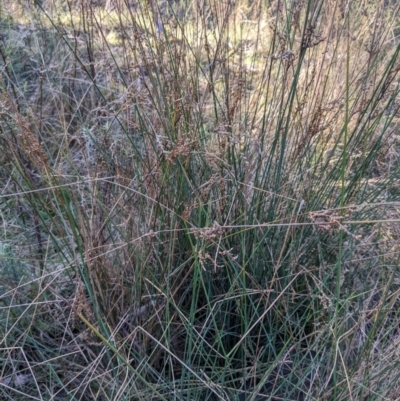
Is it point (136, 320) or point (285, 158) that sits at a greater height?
point (285, 158)

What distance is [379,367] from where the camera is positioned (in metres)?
1.39

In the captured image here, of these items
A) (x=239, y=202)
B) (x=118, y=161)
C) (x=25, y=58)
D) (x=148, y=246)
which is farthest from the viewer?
(x=25, y=58)

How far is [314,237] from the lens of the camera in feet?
5.34

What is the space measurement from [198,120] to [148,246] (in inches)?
16.4

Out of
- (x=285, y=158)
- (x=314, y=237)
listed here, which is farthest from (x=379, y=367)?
(x=285, y=158)

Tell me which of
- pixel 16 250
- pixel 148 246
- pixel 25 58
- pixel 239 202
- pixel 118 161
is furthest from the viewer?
pixel 25 58

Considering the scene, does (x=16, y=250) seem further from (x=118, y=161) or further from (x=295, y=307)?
(x=295, y=307)

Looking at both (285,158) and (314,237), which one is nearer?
(314,237)

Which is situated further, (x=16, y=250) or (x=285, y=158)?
(x=16, y=250)

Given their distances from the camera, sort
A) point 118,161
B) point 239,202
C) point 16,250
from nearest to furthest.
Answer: point 239,202, point 118,161, point 16,250

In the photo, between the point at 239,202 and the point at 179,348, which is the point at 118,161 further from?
the point at 179,348

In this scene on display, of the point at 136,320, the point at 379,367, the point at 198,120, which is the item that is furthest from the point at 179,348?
the point at 198,120

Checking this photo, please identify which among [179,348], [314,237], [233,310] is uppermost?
[314,237]

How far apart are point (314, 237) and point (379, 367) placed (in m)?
0.41
